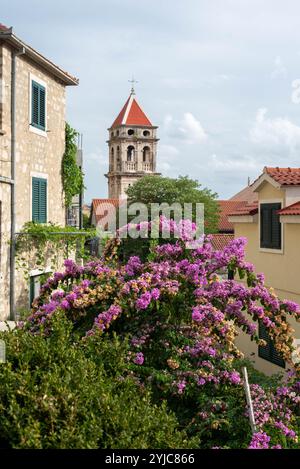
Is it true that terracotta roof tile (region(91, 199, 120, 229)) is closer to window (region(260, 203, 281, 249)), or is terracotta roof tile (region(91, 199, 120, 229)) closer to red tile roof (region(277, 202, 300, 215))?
window (region(260, 203, 281, 249))

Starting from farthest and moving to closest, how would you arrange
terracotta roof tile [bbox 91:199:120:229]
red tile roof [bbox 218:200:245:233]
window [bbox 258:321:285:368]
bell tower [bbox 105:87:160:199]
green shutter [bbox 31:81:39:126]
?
bell tower [bbox 105:87:160:199] < terracotta roof tile [bbox 91:199:120:229] < red tile roof [bbox 218:200:245:233] < green shutter [bbox 31:81:39:126] < window [bbox 258:321:285:368]

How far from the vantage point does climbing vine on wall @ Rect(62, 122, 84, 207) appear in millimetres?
21844

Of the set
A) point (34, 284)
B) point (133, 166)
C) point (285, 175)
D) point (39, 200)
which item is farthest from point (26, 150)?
point (133, 166)

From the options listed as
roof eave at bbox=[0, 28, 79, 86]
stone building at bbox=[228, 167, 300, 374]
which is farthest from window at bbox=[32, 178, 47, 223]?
stone building at bbox=[228, 167, 300, 374]

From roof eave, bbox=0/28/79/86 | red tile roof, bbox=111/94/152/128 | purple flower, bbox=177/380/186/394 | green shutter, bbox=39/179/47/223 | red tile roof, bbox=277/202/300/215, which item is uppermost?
red tile roof, bbox=111/94/152/128

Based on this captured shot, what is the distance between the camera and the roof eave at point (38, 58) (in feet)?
55.1

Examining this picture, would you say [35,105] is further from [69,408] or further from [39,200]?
[69,408]

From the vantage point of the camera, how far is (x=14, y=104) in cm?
1772

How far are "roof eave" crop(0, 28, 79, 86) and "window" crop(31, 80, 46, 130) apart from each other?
703mm

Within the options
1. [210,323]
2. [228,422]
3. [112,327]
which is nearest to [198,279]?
[210,323]
